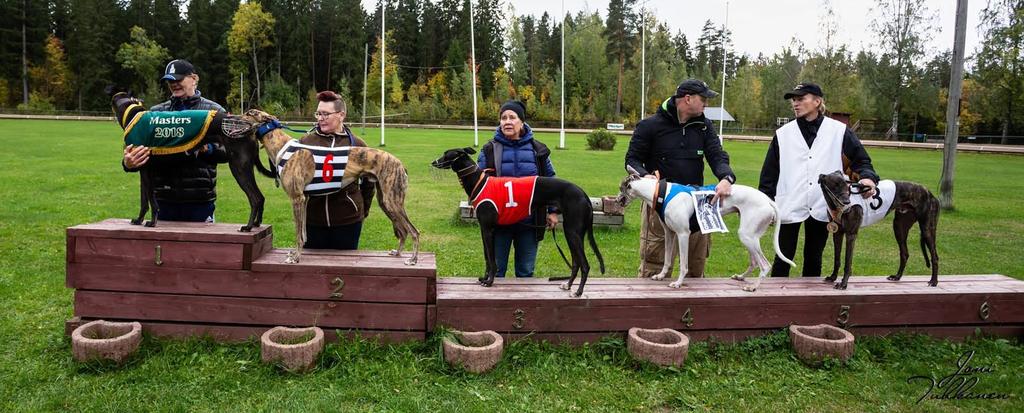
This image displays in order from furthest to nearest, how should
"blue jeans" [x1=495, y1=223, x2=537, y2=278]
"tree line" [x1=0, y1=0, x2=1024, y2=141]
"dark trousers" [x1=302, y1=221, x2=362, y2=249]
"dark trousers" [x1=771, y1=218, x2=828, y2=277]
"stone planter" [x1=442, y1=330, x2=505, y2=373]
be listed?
"tree line" [x1=0, y1=0, x2=1024, y2=141]
"dark trousers" [x1=771, y1=218, x2=828, y2=277]
"blue jeans" [x1=495, y1=223, x2=537, y2=278]
"dark trousers" [x1=302, y1=221, x2=362, y2=249]
"stone planter" [x1=442, y1=330, x2=505, y2=373]

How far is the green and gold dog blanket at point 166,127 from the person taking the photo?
424 cm

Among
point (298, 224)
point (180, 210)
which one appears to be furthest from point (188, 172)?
point (298, 224)

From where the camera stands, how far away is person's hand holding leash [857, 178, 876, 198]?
4762 millimetres

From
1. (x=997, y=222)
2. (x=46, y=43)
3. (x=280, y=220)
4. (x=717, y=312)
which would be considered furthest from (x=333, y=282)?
(x=46, y=43)

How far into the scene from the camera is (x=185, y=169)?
4.79 meters

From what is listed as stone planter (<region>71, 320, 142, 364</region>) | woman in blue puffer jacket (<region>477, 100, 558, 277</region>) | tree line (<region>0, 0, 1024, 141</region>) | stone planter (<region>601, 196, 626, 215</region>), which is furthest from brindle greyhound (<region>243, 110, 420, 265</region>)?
tree line (<region>0, 0, 1024, 141</region>)

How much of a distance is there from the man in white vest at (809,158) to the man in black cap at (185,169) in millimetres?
4662

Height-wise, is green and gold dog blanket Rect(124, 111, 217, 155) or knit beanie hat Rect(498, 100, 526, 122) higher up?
knit beanie hat Rect(498, 100, 526, 122)

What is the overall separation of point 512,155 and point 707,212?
1603 mm

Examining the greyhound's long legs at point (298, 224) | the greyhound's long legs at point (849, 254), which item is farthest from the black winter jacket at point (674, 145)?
the greyhound's long legs at point (298, 224)

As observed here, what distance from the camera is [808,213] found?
5.13 metres

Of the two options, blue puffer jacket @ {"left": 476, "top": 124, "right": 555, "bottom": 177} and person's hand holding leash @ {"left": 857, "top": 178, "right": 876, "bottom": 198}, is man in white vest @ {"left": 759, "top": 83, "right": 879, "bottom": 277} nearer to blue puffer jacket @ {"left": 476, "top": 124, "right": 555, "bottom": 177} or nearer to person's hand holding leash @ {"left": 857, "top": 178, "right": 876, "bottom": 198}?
person's hand holding leash @ {"left": 857, "top": 178, "right": 876, "bottom": 198}

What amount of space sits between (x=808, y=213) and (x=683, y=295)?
4.87ft

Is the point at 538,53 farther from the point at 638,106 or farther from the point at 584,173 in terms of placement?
the point at 584,173
